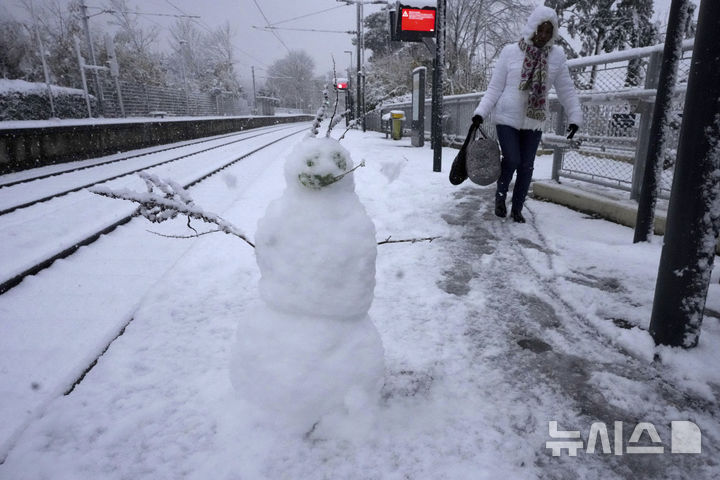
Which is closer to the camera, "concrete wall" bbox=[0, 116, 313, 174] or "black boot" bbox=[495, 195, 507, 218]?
"black boot" bbox=[495, 195, 507, 218]

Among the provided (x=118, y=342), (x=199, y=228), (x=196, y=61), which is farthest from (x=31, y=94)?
(x=196, y=61)

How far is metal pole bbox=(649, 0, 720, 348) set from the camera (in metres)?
1.60

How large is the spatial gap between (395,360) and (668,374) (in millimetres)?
1108

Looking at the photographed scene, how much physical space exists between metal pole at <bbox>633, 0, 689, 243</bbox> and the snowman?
7.76 ft

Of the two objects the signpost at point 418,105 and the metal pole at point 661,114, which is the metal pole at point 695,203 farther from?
the signpost at point 418,105

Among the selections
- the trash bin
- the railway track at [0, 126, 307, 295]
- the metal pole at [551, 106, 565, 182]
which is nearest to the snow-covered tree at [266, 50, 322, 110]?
the trash bin

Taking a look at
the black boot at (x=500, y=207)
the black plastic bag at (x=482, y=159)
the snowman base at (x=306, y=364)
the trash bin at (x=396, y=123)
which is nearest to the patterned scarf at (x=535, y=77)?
the black plastic bag at (x=482, y=159)

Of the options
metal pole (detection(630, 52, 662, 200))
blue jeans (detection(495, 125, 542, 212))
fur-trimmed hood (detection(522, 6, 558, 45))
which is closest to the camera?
fur-trimmed hood (detection(522, 6, 558, 45))

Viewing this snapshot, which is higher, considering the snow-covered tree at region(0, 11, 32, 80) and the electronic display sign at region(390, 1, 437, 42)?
the snow-covered tree at region(0, 11, 32, 80)

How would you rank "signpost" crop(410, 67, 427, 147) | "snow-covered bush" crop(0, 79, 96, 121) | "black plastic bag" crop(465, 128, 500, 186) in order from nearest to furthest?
"black plastic bag" crop(465, 128, 500, 186), "signpost" crop(410, 67, 427, 147), "snow-covered bush" crop(0, 79, 96, 121)

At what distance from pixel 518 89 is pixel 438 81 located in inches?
151

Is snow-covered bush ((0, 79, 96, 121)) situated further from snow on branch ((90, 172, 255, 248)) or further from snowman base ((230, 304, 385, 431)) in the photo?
snowman base ((230, 304, 385, 431))

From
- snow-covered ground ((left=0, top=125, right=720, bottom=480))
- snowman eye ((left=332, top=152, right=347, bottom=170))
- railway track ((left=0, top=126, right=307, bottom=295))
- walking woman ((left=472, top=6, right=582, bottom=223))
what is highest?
walking woman ((left=472, top=6, right=582, bottom=223))

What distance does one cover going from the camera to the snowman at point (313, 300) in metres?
1.34
